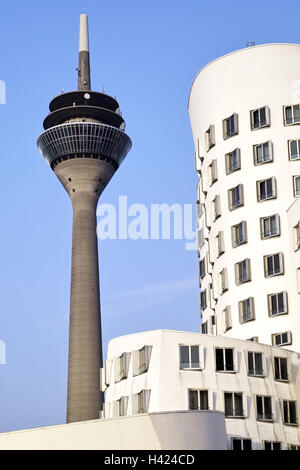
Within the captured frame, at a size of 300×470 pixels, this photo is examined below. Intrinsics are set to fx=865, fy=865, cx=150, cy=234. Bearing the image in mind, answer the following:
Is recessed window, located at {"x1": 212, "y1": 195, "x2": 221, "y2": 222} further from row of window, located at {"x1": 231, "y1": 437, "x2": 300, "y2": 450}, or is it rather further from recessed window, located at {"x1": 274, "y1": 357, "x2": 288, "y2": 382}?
row of window, located at {"x1": 231, "y1": 437, "x2": 300, "y2": 450}

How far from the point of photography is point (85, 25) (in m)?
156

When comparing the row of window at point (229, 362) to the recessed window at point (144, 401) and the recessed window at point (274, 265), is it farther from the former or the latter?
the recessed window at point (274, 265)

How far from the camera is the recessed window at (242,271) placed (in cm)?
6944

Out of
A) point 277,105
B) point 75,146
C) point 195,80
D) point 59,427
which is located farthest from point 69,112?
point 59,427

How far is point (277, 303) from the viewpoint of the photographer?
67.1 metres

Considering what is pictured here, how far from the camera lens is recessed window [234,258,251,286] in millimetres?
69438

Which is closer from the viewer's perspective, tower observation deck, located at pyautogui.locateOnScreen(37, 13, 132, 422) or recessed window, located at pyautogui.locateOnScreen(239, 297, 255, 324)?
recessed window, located at pyautogui.locateOnScreen(239, 297, 255, 324)

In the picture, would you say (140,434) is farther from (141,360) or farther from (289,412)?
(289,412)

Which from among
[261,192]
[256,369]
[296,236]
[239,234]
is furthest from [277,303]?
[261,192]

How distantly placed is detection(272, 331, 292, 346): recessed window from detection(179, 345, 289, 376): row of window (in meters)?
4.13

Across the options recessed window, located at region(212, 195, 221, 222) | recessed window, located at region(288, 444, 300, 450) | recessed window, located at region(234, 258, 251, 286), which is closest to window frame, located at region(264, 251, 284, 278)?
recessed window, located at region(234, 258, 251, 286)

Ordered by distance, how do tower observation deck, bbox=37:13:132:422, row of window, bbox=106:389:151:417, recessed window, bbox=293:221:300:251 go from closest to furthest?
row of window, bbox=106:389:151:417 → recessed window, bbox=293:221:300:251 → tower observation deck, bbox=37:13:132:422

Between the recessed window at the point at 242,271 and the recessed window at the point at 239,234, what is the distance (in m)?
1.69

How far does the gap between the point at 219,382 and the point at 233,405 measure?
1.77 meters
